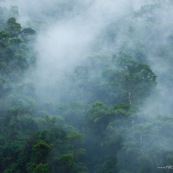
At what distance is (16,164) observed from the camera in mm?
17328

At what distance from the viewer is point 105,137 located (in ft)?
63.9

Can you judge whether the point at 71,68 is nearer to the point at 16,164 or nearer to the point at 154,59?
the point at 154,59

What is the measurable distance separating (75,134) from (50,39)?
17.1 metres

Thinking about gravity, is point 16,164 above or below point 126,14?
below

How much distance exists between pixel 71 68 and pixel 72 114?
23.6 feet

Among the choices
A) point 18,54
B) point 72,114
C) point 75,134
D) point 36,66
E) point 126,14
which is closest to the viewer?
point 75,134

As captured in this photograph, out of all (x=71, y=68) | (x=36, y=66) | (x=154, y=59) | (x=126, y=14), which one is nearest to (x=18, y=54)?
(x=36, y=66)

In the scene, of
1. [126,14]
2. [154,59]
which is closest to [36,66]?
[154,59]

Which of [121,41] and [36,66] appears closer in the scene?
[36,66]

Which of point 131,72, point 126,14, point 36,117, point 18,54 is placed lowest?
point 36,117

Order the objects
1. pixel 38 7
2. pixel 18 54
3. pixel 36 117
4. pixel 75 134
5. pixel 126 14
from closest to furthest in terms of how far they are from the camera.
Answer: pixel 75 134, pixel 36 117, pixel 18 54, pixel 126 14, pixel 38 7

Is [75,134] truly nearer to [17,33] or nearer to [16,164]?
[16,164]

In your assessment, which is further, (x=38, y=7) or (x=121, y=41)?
(x=38, y=7)

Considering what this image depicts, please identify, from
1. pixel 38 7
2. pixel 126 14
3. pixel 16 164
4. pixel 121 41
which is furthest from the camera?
pixel 38 7
